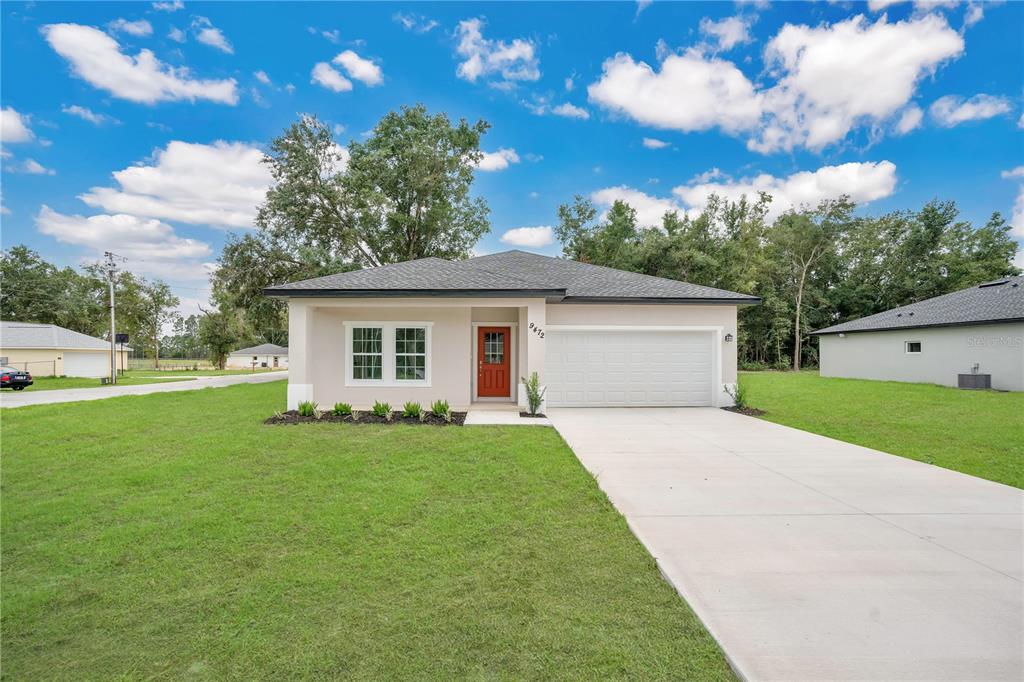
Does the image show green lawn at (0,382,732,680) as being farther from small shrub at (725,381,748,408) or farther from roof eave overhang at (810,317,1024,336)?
roof eave overhang at (810,317,1024,336)

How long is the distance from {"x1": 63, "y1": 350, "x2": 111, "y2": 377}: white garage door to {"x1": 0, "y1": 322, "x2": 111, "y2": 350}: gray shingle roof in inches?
29.3

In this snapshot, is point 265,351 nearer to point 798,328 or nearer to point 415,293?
→ point 415,293

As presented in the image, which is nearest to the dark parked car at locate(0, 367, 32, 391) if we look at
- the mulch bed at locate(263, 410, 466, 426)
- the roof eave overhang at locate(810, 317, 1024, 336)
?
the mulch bed at locate(263, 410, 466, 426)

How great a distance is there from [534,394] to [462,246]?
17178mm

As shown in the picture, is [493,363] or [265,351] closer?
[493,363]

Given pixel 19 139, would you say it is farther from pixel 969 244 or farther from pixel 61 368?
pixel 969 244

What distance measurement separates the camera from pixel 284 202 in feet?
74.3

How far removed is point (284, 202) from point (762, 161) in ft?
86.2

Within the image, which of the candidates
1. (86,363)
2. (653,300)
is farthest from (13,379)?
(653,300)

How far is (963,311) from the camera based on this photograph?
1681cm

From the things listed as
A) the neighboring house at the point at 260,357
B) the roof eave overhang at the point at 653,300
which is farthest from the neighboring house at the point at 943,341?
the neighboring house at the point at 260,357

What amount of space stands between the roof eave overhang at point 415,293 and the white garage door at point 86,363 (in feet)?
96.3

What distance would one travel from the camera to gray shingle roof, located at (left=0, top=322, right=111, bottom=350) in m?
25.5

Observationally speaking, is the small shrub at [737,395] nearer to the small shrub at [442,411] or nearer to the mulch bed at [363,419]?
the mulch bed at [363,419]
